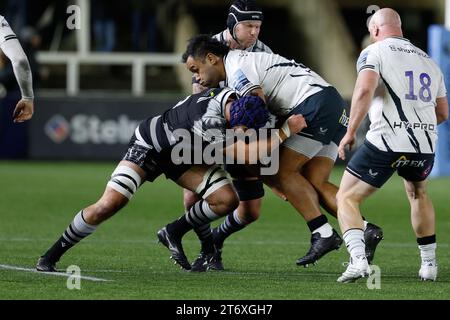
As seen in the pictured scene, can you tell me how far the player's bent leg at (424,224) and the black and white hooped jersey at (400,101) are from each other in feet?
1.18

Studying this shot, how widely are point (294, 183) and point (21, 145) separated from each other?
45.4ft

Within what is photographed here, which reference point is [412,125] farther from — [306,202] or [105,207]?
[105,207]

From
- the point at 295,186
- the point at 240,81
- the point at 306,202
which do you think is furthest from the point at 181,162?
the point at 306,202

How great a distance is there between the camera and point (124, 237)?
1273 centimetres

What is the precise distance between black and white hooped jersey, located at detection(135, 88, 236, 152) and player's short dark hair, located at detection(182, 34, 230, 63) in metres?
0.30

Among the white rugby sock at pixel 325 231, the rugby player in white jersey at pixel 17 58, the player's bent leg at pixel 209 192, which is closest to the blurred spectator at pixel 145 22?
the rugby player in white jersey at pixel 17 58

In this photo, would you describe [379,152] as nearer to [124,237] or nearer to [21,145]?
[124,237]

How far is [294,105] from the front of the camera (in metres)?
9.88

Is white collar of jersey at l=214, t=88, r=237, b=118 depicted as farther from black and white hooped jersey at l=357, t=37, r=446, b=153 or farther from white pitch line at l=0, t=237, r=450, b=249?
white pitch line at l=0, t=237, r=450, b=249

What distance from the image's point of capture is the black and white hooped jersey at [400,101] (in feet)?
30.2

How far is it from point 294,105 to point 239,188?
101cm

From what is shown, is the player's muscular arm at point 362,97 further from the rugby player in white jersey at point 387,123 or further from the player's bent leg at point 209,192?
the player's bent leg at point 209,192

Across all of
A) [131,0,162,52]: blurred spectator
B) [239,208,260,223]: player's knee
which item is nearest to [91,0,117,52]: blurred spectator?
[131,0,162,52]: blurred spectator
